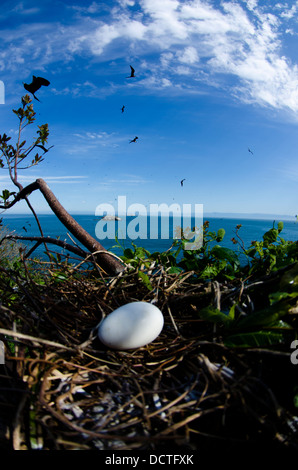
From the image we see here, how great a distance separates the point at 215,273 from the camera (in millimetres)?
1101

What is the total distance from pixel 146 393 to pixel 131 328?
0.19 metres

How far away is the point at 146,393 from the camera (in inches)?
20.4

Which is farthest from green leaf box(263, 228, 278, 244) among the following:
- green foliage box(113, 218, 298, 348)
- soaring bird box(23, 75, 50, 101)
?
soaring bird box(23, 75, 50, 101)

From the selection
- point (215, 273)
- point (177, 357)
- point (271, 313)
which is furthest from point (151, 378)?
point (215, 273)

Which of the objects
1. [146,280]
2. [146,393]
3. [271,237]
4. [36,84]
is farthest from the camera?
[36,84]

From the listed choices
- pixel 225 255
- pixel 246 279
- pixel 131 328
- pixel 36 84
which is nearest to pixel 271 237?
pixel 225 255

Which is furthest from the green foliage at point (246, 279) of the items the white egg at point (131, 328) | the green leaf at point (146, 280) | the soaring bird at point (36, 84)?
the soaring bird at point (36, 84)

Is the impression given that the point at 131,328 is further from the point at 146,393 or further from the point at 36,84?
the point at 36,84

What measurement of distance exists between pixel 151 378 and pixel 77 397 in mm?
163

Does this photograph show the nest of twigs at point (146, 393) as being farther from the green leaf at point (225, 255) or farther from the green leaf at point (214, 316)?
the green leaf at point (225, 255)
